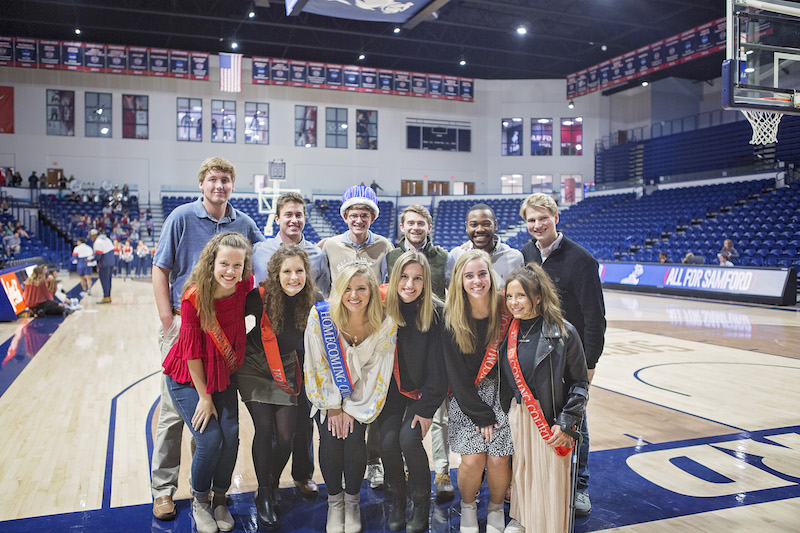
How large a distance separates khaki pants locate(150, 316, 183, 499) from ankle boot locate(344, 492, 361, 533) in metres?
0.91

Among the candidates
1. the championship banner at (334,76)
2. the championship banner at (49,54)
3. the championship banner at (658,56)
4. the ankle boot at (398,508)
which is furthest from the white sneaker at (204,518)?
the championship banner at (49,54)

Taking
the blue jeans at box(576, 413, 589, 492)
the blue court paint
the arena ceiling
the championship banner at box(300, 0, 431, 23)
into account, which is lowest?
the blue court paint

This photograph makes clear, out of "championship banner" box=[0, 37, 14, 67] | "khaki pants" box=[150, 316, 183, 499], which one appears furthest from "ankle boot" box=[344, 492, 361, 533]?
"championship banner" box=[0, 37, 14, 67]

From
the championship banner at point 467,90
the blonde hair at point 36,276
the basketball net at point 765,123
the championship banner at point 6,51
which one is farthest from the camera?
the championship banner at point 467,90

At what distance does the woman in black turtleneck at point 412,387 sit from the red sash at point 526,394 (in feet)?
1.19

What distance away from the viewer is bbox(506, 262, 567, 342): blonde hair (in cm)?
263

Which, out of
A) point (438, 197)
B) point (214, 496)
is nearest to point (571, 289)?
point (214, 496)

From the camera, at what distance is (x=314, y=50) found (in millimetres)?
25047

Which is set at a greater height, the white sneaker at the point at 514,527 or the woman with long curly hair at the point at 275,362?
the woman with long curly hair at the point at 275,362

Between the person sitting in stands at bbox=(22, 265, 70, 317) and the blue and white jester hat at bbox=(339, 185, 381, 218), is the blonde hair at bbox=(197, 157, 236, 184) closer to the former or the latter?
the blue and white jester hat at bbox=(339, 185, 381, 218)

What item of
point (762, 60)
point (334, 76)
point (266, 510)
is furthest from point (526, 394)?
point (334, 76)

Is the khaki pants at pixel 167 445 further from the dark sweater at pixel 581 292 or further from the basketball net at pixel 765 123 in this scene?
the basketball net at pixel 765 123

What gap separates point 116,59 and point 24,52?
10.5 ft

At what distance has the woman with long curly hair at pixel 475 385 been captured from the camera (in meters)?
2.74
